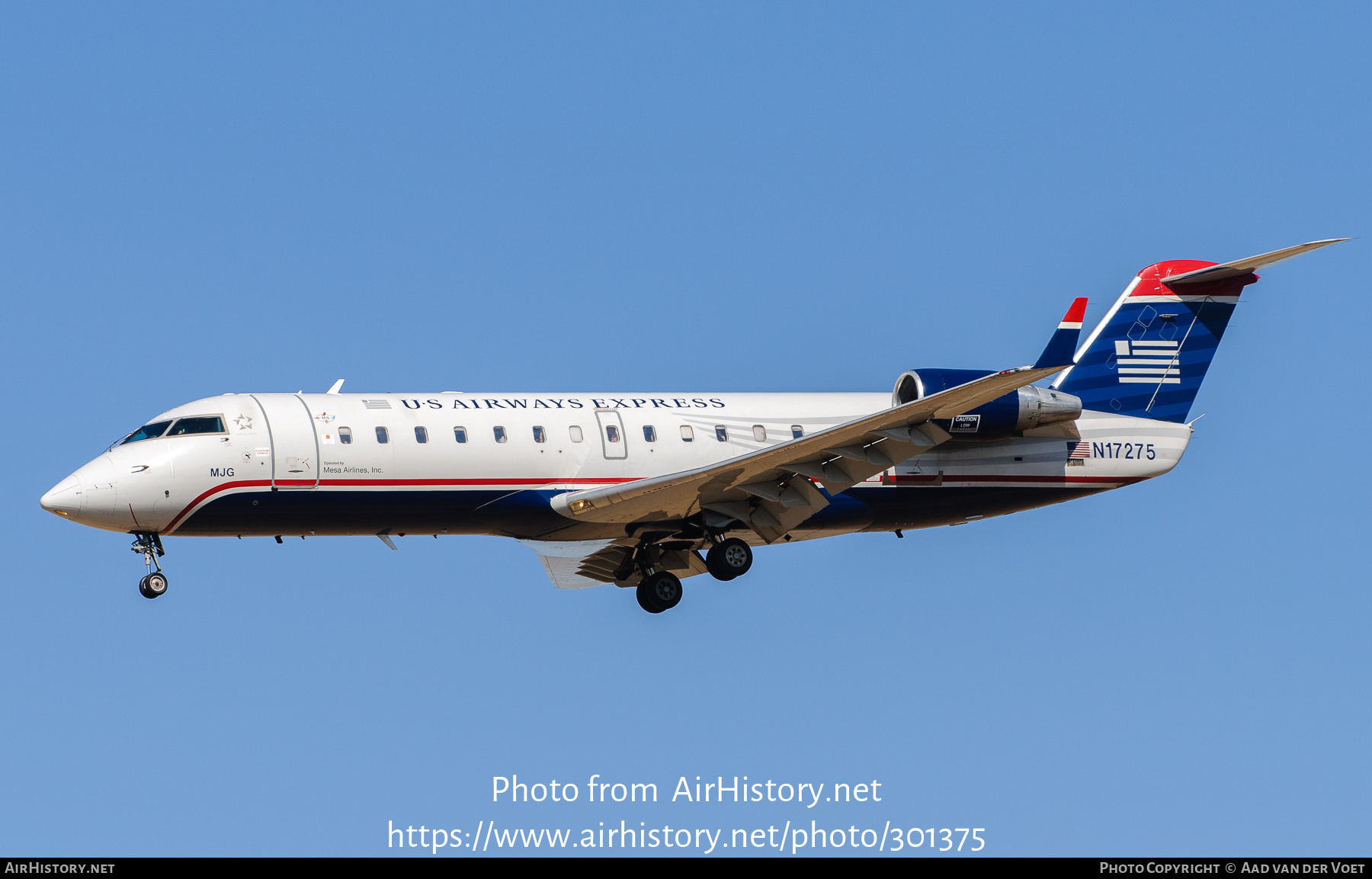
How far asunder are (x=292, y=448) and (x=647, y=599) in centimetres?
637

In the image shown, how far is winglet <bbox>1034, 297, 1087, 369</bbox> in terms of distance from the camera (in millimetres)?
24422

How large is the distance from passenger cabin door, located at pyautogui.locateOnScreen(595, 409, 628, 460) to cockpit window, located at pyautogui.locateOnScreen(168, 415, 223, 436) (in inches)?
221

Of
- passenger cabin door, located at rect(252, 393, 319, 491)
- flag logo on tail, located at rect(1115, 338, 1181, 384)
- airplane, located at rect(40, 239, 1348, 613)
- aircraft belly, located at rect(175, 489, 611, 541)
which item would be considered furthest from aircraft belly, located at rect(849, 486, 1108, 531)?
passenger cabin door, located at rect(252, 393, 319, 491)

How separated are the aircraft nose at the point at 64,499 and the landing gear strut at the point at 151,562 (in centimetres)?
102

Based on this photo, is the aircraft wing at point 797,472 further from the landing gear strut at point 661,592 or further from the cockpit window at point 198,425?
the cockpit window at point 198,425

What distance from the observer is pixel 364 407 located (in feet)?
86.8

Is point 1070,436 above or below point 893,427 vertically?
above

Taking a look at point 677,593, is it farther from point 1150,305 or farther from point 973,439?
point 1150,305

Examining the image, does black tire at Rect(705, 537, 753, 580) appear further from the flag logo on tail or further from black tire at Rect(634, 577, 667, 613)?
the flag logo on tail

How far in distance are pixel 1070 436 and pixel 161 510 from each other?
1435 cm

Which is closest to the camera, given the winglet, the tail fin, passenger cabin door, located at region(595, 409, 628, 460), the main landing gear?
the winglet

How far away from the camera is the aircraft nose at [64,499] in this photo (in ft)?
82.6
